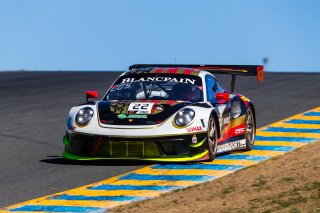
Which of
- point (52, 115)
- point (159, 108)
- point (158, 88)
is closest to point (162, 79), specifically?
point (158, 88)

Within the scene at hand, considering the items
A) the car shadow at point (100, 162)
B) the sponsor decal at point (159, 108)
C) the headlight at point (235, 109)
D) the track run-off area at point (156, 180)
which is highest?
the sponsor decal at point (159, 108)

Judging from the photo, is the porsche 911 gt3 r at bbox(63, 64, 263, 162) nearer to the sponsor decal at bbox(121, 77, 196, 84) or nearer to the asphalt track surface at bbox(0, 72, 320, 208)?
the sponsor decal at bbox(121, 77, 196, 84)

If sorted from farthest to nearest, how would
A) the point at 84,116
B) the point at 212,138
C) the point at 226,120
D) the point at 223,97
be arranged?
1. the point at 226,120
2. the point at 223,97
3. the point at 212,138
4. the point at 84,116

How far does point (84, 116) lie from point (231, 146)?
218 cm

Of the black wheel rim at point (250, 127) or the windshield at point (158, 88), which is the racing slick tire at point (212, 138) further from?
the black wheel rim at point (250, 127)

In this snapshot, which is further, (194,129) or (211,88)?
(211,88)

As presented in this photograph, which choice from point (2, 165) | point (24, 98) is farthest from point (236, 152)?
point (24, 98)

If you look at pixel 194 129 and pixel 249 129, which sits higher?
→ pixel 194 129

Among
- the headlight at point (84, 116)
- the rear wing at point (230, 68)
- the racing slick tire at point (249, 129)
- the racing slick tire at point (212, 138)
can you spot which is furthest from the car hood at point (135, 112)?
the rear wing at point (230, 68)

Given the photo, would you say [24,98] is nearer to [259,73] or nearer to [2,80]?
[2,80]

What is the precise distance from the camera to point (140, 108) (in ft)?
41.1

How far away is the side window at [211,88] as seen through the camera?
1343 cm

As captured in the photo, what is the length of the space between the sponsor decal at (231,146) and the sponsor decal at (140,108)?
3.84 ft

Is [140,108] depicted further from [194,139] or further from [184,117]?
[194,139]
